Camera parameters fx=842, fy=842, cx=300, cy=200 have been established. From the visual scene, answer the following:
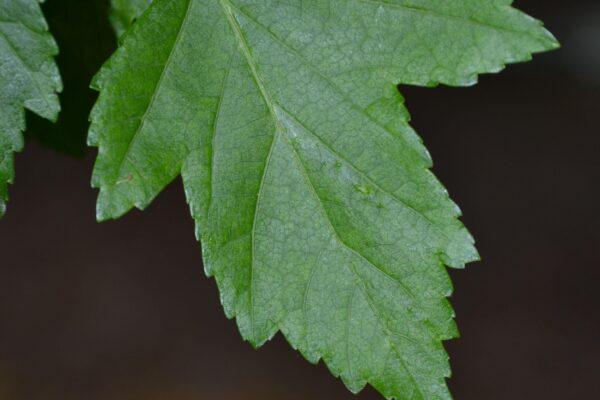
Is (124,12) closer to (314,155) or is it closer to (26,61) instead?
(26,61)

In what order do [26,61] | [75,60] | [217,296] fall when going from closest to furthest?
[26,61] → [75,60] → [217,296]

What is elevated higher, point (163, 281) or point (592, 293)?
point (592, 293)

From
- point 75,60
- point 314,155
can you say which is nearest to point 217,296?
point 75,60

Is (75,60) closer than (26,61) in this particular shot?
No

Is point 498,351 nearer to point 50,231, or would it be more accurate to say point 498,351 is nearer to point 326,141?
point 50,231

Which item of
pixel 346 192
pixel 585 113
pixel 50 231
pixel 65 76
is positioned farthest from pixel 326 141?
pixel 585 113

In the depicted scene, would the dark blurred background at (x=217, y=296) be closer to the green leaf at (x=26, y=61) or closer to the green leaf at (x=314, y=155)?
the green leaf at (x=314, y=155)
